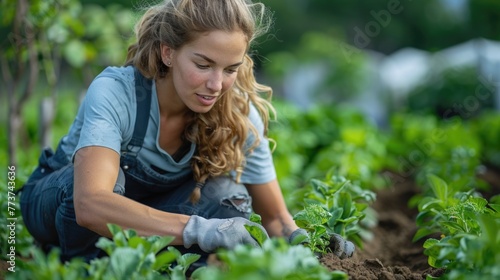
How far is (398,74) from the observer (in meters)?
12.0

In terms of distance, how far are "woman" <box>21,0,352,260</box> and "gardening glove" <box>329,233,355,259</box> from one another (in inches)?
4.0

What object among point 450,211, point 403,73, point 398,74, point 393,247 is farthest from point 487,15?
point 450,211

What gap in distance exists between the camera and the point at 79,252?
252 centimetres

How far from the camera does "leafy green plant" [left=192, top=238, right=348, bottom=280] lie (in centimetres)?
141

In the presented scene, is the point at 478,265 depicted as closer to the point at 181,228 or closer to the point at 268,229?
the point at 181,228

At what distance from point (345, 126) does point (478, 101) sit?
172 inches

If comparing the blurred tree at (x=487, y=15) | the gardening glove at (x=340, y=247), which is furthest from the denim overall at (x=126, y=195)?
the blurred tree at (x=487, y=15)

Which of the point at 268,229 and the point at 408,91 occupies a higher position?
the point at 268,229

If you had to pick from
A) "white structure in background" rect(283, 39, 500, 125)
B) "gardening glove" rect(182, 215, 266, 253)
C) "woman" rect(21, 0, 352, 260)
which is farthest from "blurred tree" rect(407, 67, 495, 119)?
"gardening glove" rect(182, 215, 266, 253)

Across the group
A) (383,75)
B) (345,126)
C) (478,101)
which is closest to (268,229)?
Answer: (345,126)

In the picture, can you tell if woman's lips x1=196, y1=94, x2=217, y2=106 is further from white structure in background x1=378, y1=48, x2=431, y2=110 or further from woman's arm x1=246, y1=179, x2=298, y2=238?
white structure in background x1=378, y1=48, x2=431, y2=110

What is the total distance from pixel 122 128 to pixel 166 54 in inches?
11.3

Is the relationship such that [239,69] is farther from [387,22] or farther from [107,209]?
[387,22]

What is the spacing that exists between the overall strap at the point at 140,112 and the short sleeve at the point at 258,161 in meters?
0.42
